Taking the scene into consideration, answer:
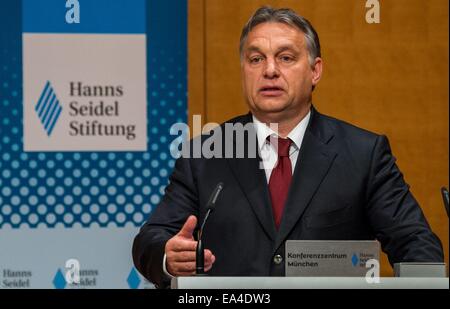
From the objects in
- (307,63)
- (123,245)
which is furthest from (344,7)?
(123,245)

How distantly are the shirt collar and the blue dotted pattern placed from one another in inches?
39.1

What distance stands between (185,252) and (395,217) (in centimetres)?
75

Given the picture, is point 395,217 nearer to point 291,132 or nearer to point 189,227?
point 291,132

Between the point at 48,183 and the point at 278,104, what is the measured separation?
1349 mm

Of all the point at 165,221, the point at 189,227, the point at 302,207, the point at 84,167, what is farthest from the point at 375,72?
the point at 189,227

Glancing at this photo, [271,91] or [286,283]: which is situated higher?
[271,91]

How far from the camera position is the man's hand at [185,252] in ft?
6.68

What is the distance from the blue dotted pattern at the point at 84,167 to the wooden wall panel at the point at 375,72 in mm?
151

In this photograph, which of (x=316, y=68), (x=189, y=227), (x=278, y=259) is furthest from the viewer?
(x=316, y=68)

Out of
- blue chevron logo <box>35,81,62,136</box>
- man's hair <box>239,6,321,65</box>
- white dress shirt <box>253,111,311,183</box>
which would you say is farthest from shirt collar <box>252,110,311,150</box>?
blue chevron logo <box>35,81,62,136</box>

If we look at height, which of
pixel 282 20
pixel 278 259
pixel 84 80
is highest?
pixel 282 20

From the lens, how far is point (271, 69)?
8.79 ft

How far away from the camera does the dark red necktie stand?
2.59m

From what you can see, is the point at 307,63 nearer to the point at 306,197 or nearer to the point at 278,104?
the point at 278,104
